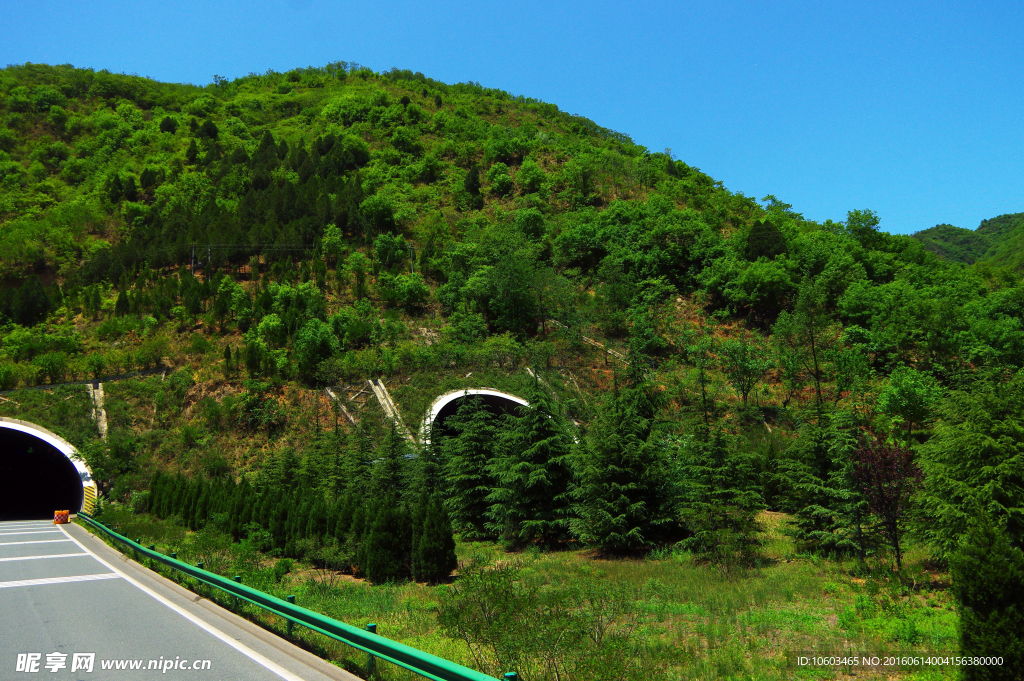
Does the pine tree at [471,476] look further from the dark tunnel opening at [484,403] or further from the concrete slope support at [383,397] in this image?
the concrete slope support at [383,397]

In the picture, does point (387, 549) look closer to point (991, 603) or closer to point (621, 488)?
point (621, 488)

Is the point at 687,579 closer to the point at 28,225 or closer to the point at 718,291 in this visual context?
the point at 718,291

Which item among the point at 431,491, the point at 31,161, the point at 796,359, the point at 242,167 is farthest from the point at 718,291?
the point at 31,161

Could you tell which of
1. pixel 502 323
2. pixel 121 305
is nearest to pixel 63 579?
pixel 502 323

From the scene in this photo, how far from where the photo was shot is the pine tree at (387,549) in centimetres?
1529

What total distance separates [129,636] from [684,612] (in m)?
8.33

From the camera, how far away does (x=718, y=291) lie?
50250 mm

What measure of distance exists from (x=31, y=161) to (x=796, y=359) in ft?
307

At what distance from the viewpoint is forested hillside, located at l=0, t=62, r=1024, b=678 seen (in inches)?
606

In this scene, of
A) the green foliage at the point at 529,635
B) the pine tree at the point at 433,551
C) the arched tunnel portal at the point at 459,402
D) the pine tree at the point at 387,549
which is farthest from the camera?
the arched tunnel portal at the point at 459,402

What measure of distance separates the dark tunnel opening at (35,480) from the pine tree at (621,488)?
32746mm

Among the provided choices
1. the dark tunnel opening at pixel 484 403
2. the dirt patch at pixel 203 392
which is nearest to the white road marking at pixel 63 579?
the dark tunnel opening at pixel 484 403

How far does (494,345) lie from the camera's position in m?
42.4

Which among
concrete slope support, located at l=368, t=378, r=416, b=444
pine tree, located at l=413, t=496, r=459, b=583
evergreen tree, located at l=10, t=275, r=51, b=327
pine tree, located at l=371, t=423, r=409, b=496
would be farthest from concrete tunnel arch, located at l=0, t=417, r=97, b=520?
pine tree, located at l=413, t=496, r=459, b=583
